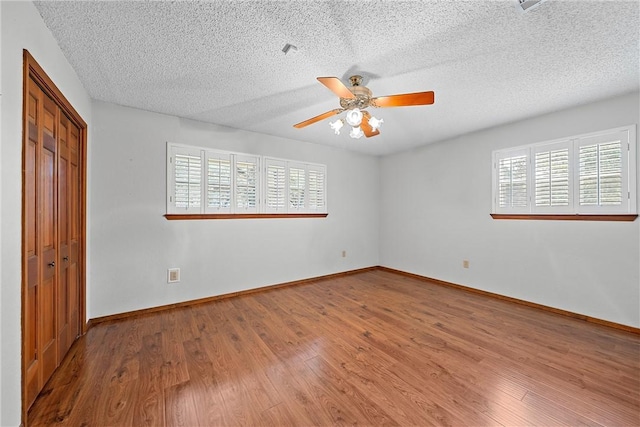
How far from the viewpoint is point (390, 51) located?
181 centimetres

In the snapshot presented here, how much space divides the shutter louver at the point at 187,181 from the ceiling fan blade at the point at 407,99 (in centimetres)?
234

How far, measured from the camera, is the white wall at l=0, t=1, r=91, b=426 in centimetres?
116

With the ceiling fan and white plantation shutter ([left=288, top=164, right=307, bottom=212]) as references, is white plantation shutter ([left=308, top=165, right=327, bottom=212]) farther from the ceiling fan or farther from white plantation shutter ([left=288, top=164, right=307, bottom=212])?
the ceiling fan

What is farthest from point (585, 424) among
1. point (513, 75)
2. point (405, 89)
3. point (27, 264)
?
point (27, 264)

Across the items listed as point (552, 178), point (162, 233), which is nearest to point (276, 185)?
Result: point (162, 233)

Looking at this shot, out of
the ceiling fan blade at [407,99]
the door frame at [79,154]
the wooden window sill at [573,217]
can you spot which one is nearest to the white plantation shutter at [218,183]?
the door frame at [79,154]

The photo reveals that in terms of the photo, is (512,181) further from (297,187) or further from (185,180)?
(185,180)

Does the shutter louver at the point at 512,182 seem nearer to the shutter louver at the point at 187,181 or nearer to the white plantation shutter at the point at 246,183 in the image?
the white plantation shutter at the point at 246,183

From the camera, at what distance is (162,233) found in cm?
299

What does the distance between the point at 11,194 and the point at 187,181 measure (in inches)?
76.0

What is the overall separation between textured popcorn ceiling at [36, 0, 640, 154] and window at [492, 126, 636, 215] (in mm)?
474

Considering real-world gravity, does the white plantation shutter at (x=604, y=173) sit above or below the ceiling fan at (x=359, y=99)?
below

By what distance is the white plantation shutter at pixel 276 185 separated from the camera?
3793mm

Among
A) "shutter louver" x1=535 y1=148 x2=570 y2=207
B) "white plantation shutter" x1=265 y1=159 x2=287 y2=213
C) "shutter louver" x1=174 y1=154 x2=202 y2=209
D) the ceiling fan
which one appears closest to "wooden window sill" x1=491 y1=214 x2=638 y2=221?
"shutter louver" x1=535 y1=148 x2=570 y2=207
